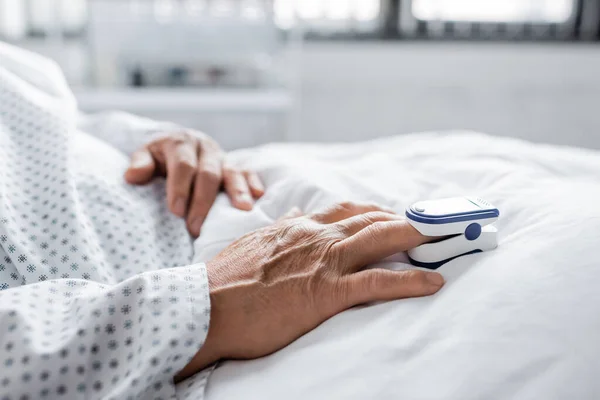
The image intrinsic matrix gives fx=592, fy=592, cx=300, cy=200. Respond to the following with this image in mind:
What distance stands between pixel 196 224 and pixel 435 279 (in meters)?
0.37

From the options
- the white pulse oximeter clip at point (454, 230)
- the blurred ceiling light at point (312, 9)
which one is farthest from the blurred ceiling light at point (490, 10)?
the white pulse oximeter clip at point (454, 230)

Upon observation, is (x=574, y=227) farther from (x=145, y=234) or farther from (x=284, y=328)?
(x=145, y=234)

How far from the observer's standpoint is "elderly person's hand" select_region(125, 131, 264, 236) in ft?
2.56

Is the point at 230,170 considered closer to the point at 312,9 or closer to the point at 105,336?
the point at 105,336

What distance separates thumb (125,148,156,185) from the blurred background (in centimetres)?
119

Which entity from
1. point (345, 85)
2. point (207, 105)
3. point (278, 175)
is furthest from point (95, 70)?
point (278, 175)

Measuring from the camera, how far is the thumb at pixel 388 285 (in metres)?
0.49

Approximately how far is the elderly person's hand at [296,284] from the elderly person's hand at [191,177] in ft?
0.72

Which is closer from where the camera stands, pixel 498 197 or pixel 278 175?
pixel 498 197

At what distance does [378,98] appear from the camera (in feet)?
7.57

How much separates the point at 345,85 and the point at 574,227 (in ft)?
6.08

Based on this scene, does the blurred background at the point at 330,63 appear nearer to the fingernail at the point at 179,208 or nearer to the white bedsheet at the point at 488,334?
the fingernail at the point at 179,208

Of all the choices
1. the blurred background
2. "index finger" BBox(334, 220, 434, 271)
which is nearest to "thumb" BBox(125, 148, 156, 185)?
"index finger" BBox(334, 220, 434, 271)

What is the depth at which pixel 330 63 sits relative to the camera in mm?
2273
